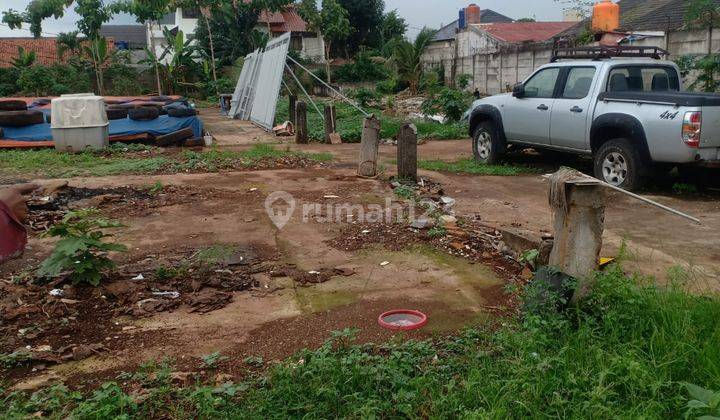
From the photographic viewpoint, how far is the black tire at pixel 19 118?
12969 mm

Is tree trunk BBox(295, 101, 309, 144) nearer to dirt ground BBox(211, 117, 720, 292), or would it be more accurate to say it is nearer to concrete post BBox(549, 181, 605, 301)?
dirt ground BBox(211, 117, 720, 292)

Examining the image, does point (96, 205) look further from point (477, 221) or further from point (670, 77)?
point (670, 77)

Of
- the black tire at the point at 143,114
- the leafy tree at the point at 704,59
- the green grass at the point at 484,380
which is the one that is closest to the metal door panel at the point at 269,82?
the black tire at the point at 143,114

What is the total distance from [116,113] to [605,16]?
1050 cm

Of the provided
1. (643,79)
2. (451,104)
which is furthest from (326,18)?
(643,79)

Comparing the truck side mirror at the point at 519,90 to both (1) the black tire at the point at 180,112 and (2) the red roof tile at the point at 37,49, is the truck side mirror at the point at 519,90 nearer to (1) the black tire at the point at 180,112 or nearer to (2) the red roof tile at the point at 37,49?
(1) the black tire at the point at 180,112

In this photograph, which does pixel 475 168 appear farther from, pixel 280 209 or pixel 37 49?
pixel 37 49

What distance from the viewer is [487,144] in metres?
10.9

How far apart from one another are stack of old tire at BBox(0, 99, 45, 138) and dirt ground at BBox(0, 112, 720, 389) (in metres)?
5.63

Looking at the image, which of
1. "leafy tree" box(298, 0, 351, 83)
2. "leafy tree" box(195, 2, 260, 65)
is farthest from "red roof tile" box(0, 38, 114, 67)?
"leafy tree" box(298, 0, 351, 83)

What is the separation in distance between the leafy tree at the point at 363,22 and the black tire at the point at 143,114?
90.4 ft

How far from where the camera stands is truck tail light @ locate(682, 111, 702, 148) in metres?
7.38

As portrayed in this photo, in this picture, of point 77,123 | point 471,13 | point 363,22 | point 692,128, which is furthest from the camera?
point 363,22

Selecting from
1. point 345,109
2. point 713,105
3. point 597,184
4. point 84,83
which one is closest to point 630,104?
point 713,105
